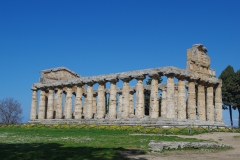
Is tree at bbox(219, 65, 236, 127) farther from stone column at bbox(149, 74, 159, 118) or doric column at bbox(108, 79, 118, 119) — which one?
doric column at bbox(108, 79, 118, 119)

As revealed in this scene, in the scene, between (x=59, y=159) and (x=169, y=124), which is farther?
(x=169, y=124)

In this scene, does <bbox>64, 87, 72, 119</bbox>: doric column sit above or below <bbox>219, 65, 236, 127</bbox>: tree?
below

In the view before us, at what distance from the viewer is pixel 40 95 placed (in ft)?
190

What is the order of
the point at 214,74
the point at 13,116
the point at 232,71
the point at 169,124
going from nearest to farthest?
the point at 169,124, the point at 214,74, the point at 232,71, the point at 13,116

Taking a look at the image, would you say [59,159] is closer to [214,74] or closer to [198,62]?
[198,62]

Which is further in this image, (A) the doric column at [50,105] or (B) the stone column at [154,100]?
(A) the doric column at [50,105]

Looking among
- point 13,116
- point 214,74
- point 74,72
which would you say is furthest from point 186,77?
point 13,116

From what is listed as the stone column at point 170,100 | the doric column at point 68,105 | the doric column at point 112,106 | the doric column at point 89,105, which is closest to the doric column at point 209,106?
the stone column at point 170,100

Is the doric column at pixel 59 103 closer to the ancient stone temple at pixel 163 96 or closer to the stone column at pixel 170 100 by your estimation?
the ancient stone temple at pixel 163 96

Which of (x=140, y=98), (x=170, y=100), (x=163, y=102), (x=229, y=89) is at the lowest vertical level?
(x=170, y=100)

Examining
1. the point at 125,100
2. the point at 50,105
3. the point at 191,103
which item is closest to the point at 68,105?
the point at 50,105

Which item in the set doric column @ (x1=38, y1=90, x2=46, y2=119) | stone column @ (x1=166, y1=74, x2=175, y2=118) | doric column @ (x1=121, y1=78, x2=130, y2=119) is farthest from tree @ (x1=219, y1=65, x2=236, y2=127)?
doric column @ (x1=38, y1=90, x2=46, y2=119)

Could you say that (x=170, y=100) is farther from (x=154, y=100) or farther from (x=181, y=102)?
(x=154, y=100)

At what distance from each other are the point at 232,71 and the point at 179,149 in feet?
166
